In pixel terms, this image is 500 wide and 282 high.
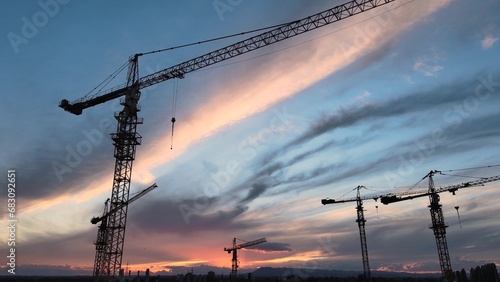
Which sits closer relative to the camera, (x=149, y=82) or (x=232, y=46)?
(x=232, y=46)

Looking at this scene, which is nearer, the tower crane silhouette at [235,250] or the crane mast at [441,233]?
the crane mast at [441,233]

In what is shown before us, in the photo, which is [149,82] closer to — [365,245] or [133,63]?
[133,63]

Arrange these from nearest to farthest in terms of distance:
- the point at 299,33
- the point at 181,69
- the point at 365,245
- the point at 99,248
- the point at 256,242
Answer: the point at 299,33, the point at 181,69, the point at 99,248, the point at 365,245, the point at 256,242

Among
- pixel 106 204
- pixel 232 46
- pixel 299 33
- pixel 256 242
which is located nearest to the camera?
pixel 299 33

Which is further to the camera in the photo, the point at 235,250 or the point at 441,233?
the point at 235,250

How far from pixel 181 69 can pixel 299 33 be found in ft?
61.6

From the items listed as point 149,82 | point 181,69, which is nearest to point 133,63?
point 149,82

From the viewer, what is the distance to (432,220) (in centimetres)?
8400

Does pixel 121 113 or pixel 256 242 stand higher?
pixel 121 113

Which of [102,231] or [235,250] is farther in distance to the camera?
[235,250]

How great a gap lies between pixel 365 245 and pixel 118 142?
7067 centimetres

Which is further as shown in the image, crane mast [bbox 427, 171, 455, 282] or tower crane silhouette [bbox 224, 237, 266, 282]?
tower crane silhouette [bbox 224, 237, 266, 282]

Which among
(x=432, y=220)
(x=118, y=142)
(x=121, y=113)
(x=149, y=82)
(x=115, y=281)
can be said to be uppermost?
(x=149, y=82)

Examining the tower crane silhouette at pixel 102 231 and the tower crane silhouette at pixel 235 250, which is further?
the tower crane silhouette at pixel 235 250
